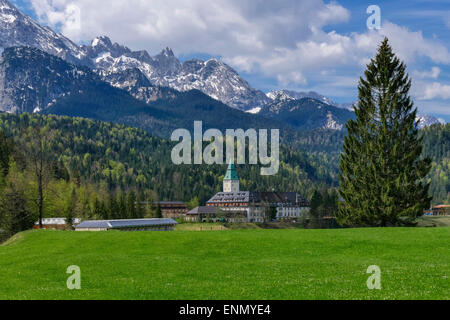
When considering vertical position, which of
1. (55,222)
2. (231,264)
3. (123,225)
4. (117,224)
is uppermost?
(231,264)

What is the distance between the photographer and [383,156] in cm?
5944

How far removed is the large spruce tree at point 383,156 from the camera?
2280 inches

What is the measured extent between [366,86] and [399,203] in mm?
16925

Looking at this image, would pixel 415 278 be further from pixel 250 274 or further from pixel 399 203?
pixel 399 203

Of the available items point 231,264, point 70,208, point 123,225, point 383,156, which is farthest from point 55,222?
point 231,264

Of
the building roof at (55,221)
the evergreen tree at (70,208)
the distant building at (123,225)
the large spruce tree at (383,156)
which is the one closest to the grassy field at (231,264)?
the large spruce tree at (383,156)

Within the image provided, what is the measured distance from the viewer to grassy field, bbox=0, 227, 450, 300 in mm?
20844

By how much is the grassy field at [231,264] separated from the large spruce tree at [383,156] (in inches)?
486

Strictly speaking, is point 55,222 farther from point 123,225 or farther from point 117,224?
point 117,224

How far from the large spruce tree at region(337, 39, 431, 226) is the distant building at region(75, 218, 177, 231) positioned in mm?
48094

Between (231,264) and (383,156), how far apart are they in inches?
1427

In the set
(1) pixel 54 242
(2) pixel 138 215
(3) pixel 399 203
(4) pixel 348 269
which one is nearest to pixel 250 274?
(4) pixel 348 269

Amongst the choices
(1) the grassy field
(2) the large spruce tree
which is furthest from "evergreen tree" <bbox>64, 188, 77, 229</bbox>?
(2) the large spruce tree
